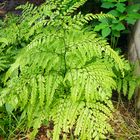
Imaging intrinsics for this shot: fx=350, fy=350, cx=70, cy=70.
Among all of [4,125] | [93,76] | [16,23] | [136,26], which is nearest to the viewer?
[93,76]

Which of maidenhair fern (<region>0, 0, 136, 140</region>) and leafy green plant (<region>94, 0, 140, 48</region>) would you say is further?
leafy green plant (<region>94, 0, 140, 48</region>)

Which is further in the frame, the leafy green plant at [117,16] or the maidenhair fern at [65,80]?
the leafy green plant at [117,16]

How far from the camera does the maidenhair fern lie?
268 cm

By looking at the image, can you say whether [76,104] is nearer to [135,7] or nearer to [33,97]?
[33,97]

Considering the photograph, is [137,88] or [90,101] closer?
[90,101]

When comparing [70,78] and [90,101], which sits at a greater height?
[70,78]

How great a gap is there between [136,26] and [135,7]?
1.30 ft

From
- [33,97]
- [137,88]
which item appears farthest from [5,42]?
[137,88]

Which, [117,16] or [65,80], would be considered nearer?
[65,80]

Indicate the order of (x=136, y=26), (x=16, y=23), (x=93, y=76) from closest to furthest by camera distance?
(x=93, y=76), (x=136, y=26), (x=16, y=23)

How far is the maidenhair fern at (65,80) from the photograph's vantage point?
268 centimetres

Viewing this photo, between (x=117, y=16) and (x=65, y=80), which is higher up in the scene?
(x=117, y=16)

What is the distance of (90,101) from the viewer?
2.77 meters

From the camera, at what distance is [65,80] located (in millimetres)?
2812
